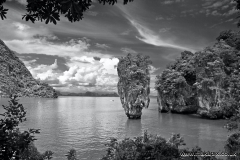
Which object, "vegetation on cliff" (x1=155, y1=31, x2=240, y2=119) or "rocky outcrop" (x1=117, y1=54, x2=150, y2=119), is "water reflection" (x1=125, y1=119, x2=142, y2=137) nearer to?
"rocky outcrop" (x1=117, y1=54, x2=150, y2=119)

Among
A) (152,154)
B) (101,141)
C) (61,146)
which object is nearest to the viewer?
(152,154)

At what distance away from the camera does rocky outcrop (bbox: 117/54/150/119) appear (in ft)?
124

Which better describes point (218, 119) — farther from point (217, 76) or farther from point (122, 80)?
point (122, 80)

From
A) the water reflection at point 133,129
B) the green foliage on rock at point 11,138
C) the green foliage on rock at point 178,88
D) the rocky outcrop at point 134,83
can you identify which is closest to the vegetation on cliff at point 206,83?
the green foliage on rock at point 178,88

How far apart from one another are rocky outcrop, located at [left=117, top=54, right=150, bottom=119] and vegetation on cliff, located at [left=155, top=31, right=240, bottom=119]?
39.6ft

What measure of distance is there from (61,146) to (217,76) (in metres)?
32.9

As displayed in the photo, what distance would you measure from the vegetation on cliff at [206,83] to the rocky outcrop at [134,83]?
12081 millimetres

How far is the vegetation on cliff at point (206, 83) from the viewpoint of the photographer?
37281 mm

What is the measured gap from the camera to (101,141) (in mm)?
23766

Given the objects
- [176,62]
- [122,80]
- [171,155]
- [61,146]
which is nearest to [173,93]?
[176,62]

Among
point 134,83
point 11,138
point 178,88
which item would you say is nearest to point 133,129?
point 134,83

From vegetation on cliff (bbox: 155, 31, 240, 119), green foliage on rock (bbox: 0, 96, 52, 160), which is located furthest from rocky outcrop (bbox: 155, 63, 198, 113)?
green foliage on rock (bbox: 0, 96, 52, 160)

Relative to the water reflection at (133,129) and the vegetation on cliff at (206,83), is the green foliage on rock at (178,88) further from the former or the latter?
the water reflection at (133,129)

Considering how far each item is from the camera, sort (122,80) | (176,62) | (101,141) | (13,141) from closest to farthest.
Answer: (13,141)
(101,141)
(122,80)
(176,62)
